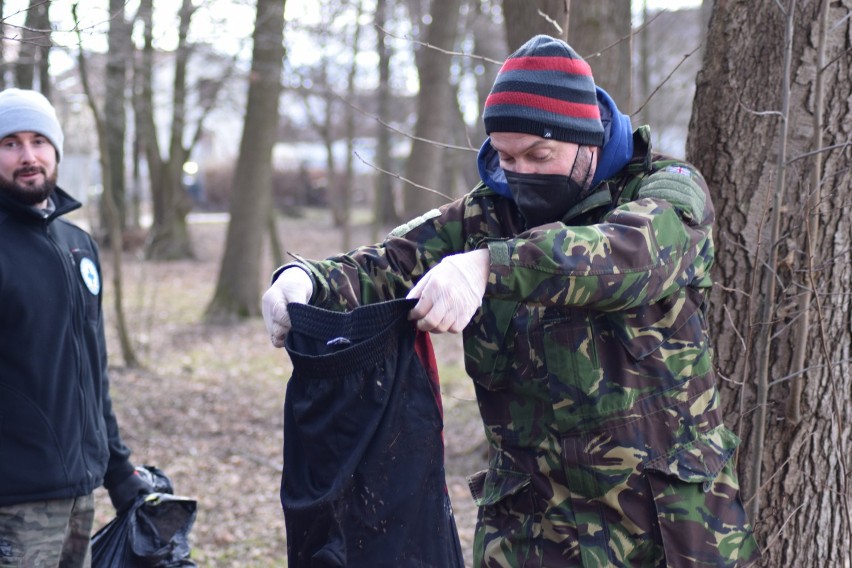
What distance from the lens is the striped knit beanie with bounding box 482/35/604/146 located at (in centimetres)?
226

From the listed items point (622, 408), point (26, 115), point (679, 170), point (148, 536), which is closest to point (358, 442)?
point (622, 408)

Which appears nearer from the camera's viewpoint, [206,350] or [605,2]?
[605,2]

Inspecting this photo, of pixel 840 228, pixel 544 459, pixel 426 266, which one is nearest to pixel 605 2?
pixel 840 228

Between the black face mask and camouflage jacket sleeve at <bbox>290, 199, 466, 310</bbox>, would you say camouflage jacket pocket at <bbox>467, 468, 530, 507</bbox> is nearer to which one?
camouflage jacket sleeve at <bbox>290, 199, 466, 310</bbox>

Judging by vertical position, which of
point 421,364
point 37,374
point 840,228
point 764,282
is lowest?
point 37,374

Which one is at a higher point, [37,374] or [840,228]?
[840,228]

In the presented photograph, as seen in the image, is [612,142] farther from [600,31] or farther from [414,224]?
[600,31]

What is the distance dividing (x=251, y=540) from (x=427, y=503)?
389 centimetres

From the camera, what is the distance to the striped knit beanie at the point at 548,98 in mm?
2262

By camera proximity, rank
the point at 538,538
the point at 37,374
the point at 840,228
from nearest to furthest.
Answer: the point at 538,538 < the point at 840,228 < the point at 37,374

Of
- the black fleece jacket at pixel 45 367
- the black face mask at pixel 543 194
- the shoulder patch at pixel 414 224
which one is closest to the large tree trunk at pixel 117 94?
the black fleece jacket at pixel 45 367

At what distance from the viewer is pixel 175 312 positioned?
591 inches

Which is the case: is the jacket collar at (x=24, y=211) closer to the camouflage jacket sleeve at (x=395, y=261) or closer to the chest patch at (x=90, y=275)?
the chest patch at (x=90, y=275)

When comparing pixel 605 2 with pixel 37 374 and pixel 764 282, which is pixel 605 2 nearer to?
pixel 764 282
